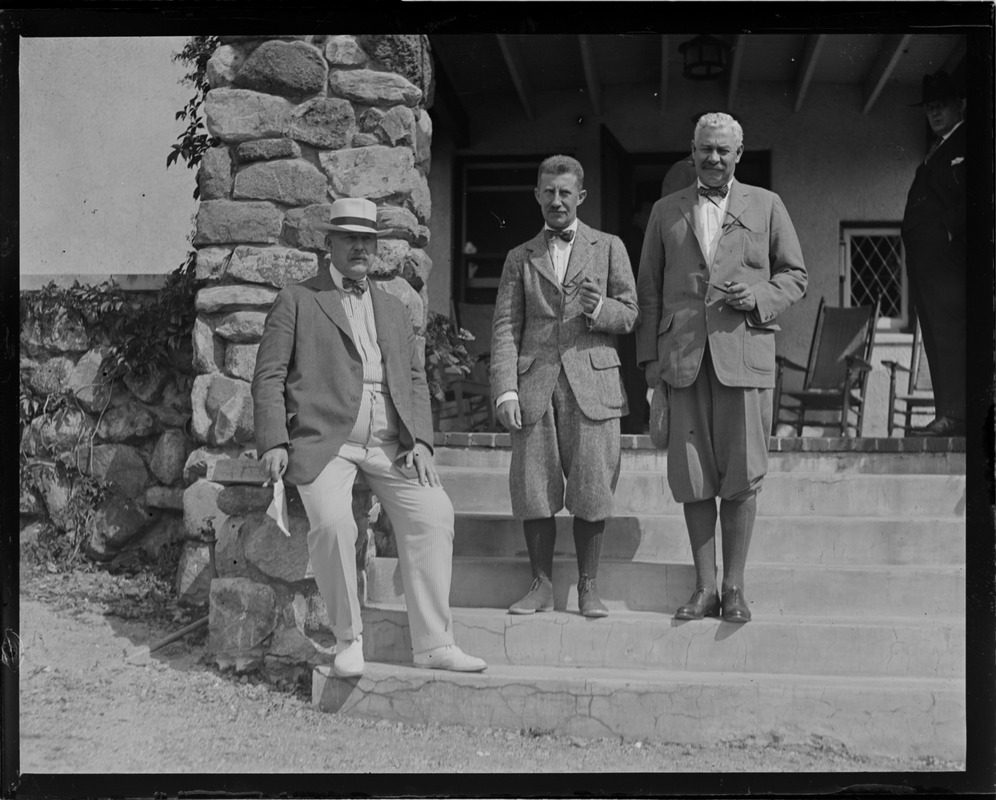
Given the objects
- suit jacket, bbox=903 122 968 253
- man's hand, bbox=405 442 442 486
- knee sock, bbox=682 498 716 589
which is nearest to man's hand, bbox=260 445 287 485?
man's hand, bbox=405 442 442 486

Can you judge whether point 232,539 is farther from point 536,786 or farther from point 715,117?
point 715,117

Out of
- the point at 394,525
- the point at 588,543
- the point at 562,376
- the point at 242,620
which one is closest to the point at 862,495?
the point at 588,543

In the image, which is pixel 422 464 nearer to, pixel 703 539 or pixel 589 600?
pixel 589 600

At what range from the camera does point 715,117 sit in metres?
4.90

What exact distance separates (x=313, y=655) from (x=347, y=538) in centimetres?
73

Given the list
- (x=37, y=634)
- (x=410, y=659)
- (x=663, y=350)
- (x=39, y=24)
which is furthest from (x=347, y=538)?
(x=39, y=24)

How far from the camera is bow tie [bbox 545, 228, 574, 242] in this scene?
17.1 feet

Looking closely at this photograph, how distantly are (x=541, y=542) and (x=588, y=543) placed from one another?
21 centimetres

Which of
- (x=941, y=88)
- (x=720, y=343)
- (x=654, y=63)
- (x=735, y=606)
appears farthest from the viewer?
(x=654, y=63)

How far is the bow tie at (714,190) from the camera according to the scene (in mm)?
5094

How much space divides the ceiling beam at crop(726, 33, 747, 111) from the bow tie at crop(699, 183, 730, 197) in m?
2.52

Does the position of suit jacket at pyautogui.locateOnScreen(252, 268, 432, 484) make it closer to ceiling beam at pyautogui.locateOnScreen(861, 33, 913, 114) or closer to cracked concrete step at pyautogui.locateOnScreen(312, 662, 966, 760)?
cracked concrete step at pyautogui.locateOnScreen(312, 662, 966, 760)

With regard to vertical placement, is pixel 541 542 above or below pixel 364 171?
below

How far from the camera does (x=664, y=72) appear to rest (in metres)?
8.08
